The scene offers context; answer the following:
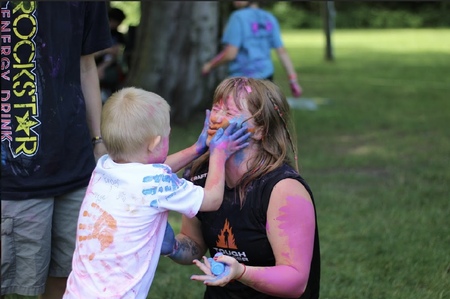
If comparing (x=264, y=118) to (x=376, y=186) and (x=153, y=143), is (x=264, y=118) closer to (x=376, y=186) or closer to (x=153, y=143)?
(x=153, y=143)

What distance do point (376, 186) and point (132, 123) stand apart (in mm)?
4187

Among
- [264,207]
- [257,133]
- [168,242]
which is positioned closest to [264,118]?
[257,133]

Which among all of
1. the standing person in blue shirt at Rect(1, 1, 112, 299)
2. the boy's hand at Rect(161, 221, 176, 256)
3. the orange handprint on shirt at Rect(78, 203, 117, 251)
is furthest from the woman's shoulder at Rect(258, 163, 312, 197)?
the standing person in blue shirt at Rect(1, 1, 112, 299)

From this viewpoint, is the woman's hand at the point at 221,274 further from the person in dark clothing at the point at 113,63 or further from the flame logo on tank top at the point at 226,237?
the person in dark clothing at the point at 113,63

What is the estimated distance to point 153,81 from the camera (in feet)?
30.2

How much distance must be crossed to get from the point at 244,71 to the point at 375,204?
271cm

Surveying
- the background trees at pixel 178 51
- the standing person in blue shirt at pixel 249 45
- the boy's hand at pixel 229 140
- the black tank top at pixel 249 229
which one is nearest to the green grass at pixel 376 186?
the background trees at pixel 178 51

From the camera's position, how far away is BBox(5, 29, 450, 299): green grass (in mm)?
4137

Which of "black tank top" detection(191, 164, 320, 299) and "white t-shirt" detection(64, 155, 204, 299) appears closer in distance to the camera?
"white t-shirt" detection(64, 155, 204, 299)

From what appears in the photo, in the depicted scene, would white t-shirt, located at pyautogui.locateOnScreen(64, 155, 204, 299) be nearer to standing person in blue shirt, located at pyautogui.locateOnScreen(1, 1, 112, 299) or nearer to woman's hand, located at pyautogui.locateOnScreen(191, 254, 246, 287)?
woman's hand, located at pyautogui.locateOnScreen(191, 254, 246, 287)

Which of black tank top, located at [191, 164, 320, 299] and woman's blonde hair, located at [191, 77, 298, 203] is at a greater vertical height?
woman's blonde hair, located at [191, 77, 298, 203]

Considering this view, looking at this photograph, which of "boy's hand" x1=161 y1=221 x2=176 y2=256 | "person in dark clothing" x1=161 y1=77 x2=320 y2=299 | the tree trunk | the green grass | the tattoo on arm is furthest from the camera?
the tree trunk

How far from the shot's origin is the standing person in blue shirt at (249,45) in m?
7.77

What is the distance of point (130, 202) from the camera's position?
231 centimetres
